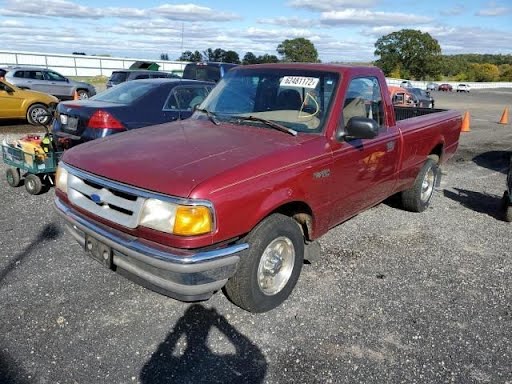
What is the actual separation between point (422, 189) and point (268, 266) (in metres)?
3.34

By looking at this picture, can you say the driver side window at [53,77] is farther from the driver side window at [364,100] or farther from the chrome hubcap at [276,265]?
the chrome hubcap at [276,265]

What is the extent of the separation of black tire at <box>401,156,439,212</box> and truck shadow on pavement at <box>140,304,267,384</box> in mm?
3362

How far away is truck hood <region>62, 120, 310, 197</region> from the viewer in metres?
2.84

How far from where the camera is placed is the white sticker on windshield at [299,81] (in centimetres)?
397

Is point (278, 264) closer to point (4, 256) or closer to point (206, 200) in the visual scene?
point (206, 200)

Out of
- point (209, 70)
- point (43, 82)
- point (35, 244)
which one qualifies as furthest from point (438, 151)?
point (43, 82)

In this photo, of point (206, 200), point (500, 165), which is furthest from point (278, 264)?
point (500, 165)

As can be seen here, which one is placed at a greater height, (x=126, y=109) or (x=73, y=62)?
(x=126, y=109)

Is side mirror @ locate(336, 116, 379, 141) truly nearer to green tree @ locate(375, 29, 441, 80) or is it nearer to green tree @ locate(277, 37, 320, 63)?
green tree @ locate(277, 37, 320, 63)

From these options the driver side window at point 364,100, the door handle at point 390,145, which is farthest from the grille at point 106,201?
the door handle at point 390,145

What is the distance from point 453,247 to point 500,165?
220 inches

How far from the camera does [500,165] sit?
934 cm

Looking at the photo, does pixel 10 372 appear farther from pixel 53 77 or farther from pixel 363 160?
pixel 53 77

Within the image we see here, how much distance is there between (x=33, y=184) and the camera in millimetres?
6047
